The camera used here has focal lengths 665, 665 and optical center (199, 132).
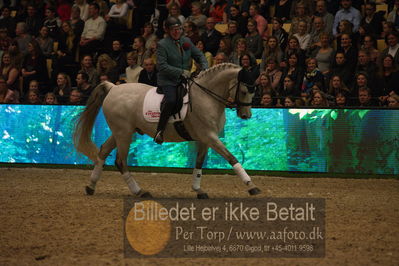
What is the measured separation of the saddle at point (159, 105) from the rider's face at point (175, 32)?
765 mm

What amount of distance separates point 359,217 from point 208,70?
3.38 metres

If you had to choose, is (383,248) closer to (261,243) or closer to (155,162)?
(261,243)

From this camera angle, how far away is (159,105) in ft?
34.1

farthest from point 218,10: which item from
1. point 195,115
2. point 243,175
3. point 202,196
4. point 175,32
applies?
point 243,175

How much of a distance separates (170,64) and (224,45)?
5880mm

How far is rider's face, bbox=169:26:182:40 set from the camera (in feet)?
33.9

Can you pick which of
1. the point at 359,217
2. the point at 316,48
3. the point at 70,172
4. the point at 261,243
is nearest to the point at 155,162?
the point at 70,172

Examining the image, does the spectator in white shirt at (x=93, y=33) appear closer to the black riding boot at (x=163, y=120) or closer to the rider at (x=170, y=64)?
the rider at (x=170, y=64)

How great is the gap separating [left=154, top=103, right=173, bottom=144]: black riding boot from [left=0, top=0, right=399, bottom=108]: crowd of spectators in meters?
2.63

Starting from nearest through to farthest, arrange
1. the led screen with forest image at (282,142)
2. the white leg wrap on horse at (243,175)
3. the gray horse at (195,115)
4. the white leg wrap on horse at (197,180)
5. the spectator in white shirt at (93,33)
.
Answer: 1. the white leg wrap on horse at (243,175)
2. the gray horse at (195,115)
3. the white leg wrap on horse at (197,180)
4. the led screen with forest image at (282,142)
5. the spectator in white shirt at (93,33)

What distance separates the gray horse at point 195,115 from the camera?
33.4 ft

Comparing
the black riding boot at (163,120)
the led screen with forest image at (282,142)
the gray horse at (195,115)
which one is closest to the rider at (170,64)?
the black riding boot at (163,120)

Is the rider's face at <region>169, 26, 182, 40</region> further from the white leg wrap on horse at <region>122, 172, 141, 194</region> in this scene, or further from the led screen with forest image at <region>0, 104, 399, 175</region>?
the led screen with forest image at <region>0, 104, 399, 175</region>

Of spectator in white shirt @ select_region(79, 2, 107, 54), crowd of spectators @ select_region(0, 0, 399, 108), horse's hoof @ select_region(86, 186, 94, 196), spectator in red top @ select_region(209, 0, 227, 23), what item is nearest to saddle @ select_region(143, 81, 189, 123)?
horse's hoof @ select_region(86, 186, 94, 196)
